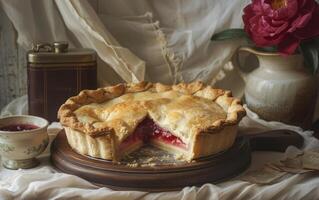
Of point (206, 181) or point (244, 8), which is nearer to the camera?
point (206, 181)

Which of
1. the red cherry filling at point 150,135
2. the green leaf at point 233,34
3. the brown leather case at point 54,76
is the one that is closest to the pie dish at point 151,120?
the red cherry filling at point 150,135

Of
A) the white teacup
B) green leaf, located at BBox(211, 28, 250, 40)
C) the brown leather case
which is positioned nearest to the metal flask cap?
the brown leather case

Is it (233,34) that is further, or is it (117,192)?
(233,34)

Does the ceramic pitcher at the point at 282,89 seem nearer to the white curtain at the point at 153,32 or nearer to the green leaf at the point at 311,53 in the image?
the green leaf at the point at 311,53

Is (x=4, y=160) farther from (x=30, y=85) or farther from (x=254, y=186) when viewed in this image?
(x=254, y=186)

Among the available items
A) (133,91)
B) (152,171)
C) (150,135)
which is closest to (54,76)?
(133,91)

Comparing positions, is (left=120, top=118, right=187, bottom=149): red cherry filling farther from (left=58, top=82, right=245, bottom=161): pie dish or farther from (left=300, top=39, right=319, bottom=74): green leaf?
(left=300, top=39, right=319, bottom=74): green leaf

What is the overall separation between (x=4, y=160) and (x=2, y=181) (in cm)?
7

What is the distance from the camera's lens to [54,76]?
45.9 inches

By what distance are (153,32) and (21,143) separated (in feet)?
1.81

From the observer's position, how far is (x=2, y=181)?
34.8 inches

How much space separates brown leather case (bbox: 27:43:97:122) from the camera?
1155 mm

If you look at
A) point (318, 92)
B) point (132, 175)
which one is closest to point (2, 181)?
point (132, 175)

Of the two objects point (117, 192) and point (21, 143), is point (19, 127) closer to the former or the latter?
point (21, 143)
